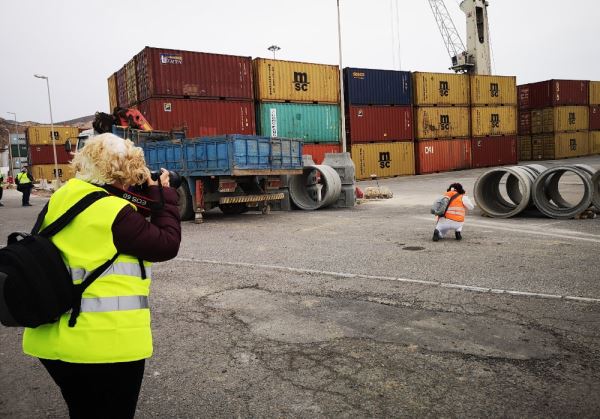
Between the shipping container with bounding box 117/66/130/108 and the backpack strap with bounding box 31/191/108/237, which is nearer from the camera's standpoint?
the backpack strap with bounding box 31/191/108/237

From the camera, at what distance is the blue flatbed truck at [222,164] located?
1155 centimetres

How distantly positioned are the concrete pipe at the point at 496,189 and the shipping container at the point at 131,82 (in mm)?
15332

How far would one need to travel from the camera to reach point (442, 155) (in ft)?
102

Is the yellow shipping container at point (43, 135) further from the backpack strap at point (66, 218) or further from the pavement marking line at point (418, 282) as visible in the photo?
the backpack strap at point (66, 218)

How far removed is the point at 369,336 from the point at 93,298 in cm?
266

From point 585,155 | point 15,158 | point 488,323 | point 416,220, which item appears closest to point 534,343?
point 488,323

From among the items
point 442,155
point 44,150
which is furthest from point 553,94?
point 44,150

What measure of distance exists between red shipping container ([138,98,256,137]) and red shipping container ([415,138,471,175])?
12.9 m

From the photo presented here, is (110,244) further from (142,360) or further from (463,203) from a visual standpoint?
(463,203)

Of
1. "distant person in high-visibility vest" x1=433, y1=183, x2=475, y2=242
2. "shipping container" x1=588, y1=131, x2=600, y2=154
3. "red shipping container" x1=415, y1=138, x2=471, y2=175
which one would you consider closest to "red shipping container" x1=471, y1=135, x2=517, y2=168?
"red shipping container" x1=415, y1=138, x2=471, y2=175

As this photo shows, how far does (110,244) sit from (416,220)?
10.2 metres

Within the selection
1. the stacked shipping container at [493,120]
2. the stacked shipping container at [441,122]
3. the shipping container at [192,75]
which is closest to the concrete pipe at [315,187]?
the shipping container at [192,75]

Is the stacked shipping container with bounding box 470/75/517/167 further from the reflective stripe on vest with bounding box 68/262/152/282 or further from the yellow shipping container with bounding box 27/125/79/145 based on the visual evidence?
Result: the yellow shipping container with bounding box 27/125/79/145

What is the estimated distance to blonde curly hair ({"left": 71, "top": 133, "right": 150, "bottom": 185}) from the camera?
1.92m
